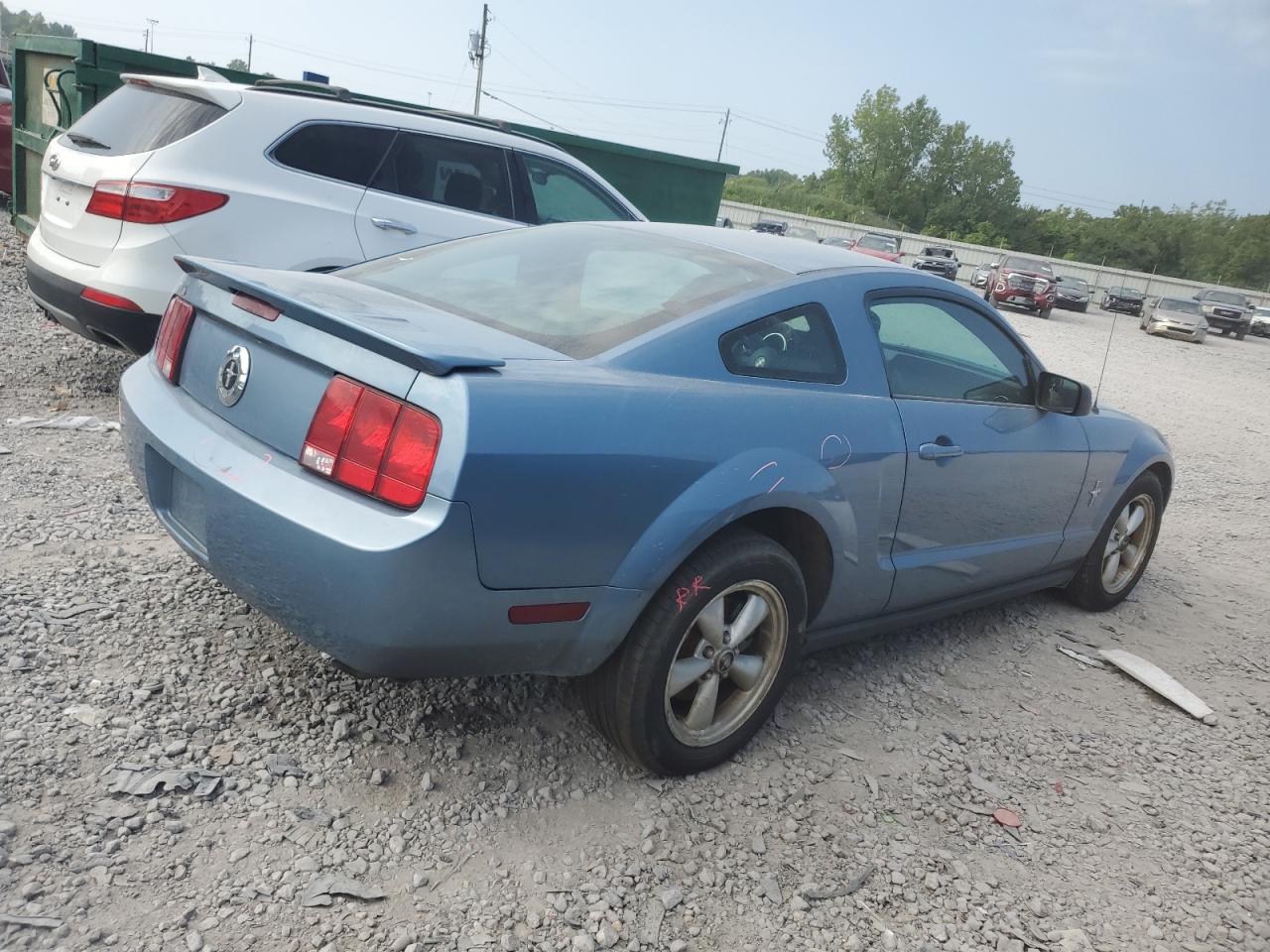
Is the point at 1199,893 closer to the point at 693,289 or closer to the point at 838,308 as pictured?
the point at 838,308

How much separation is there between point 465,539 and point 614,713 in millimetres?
758

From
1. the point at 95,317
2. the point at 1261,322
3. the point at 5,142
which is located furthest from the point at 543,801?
the point at 1261,322

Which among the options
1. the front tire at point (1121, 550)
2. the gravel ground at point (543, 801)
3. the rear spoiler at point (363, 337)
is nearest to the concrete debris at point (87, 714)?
the gravel ground at point (543, 801)

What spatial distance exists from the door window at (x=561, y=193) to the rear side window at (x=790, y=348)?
11.9 feet

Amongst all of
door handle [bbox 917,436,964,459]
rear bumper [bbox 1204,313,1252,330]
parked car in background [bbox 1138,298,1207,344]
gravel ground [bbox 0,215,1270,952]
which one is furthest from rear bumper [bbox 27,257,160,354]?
rear bumper [bbox 1204,313,1252,330]

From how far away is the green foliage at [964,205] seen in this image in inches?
3383

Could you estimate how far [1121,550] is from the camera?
5.05 meters

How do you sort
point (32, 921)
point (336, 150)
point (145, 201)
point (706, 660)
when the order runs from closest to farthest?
1. point (32, 921)
2. point (706, 660)
3. point (145, 201)
4. point (336, 150)

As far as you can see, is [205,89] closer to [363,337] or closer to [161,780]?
[363,337]

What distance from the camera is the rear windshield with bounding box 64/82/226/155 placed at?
17.1 ft

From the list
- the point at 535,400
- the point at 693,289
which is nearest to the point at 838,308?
the point at 693,289

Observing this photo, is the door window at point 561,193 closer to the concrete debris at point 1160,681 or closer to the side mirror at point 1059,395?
the side mirror at point 1059,395

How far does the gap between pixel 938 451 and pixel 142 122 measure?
4369 millimetres

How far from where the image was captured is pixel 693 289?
304cm
